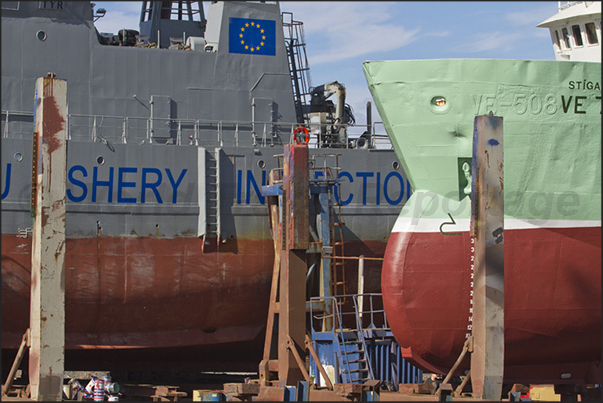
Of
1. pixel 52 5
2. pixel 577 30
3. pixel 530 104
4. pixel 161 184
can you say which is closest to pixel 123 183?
pixel 161 184

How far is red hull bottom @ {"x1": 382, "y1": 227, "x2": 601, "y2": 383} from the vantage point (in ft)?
38.2

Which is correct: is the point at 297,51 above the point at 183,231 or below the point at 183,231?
above

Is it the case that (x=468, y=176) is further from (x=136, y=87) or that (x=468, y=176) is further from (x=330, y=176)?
(x=136, y=87)

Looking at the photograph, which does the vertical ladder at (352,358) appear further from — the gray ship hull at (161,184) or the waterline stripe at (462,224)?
the gray ship hull at (161,184)

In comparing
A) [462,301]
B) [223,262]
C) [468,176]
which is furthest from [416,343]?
[223,262]

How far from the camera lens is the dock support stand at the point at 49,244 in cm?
961

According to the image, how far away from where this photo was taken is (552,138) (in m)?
11.8

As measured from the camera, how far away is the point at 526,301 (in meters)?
11.6

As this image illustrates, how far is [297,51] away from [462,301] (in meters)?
9.15

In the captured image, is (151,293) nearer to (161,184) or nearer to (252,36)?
(161,184)

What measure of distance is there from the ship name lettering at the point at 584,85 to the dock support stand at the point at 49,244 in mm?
7406

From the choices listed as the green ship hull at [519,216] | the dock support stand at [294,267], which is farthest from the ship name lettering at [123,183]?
the green ship hull at [519,216]

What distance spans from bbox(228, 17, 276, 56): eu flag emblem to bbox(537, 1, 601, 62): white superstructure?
18.7ft

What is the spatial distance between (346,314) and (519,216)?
17.3 ft
